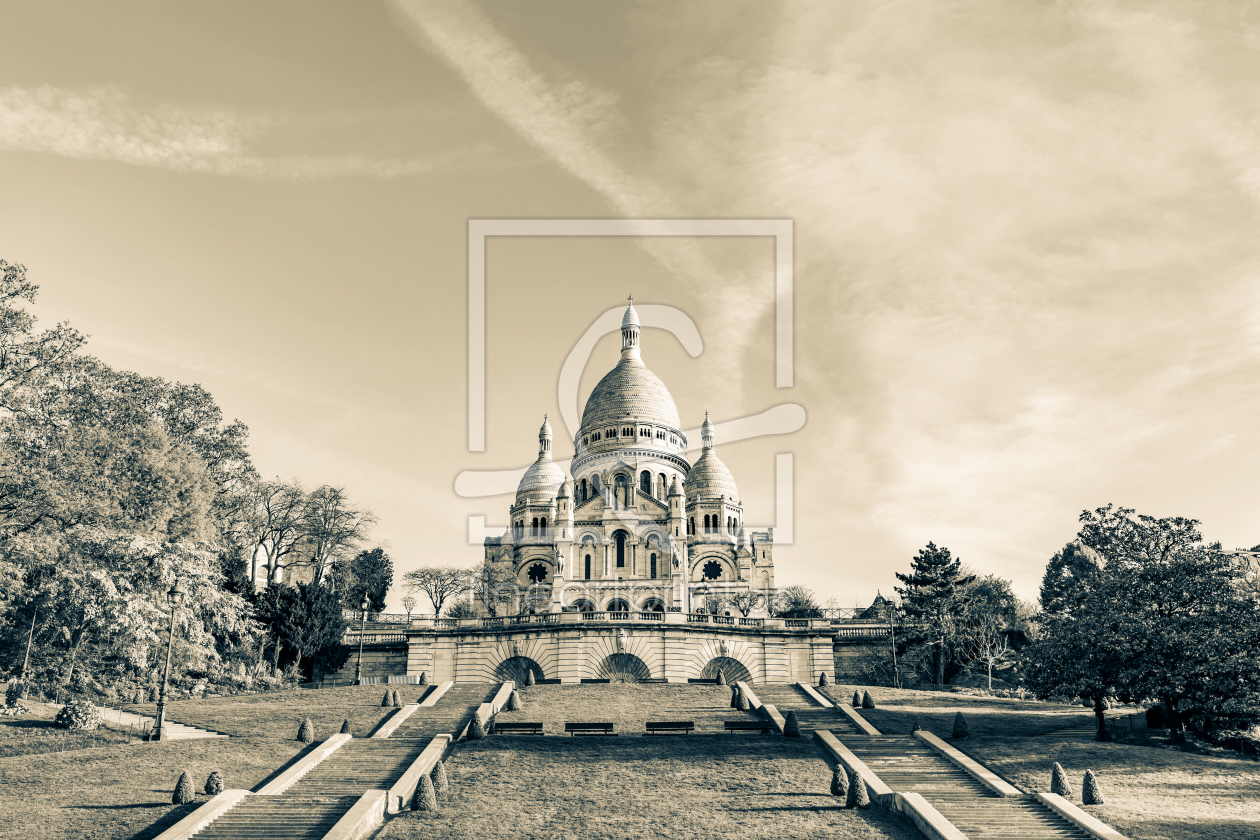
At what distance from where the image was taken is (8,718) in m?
29.5

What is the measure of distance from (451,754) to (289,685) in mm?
20427

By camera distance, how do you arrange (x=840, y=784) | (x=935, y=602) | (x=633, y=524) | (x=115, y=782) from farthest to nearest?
(x=633, y=524), (x=935, y=602), (x=840, y=784), (x=115, y=782)

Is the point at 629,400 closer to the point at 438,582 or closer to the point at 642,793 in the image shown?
the point at 438,582

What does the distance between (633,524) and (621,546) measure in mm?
2009

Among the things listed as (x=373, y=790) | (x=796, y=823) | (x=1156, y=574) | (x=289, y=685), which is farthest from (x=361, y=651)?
(x=1156, y=574)

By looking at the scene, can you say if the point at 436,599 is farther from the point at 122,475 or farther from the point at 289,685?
the point at 122,475

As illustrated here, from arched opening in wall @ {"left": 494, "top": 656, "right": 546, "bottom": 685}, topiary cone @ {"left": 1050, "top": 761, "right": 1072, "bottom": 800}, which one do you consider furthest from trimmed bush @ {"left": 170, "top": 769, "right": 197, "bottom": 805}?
arched opening in wall @ {"left": 494, "top": 656, "right": 546, "bottom": 685}

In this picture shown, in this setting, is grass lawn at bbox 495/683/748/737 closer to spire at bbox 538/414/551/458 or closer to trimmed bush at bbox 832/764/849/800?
trimmed bush at bbox 832/764/849/800

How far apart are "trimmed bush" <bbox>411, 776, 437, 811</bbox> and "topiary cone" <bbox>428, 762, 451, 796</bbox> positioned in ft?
1.97

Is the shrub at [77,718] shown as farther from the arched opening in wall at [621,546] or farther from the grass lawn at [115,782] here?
the arched opening in wall at [621,546]

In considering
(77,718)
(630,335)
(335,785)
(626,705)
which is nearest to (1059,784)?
(626,705)

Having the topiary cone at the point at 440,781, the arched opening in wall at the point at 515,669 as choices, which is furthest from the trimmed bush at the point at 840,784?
the arched opening in wall at the point at 515,669

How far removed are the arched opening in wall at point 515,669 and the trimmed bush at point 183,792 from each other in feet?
84.7

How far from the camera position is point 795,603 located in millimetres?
78375
